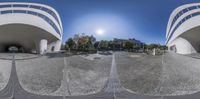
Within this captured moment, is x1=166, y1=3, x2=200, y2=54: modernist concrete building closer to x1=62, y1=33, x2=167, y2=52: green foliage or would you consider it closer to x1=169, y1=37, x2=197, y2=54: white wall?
x1=169, y1=37, x2=197, y2=54: white wall

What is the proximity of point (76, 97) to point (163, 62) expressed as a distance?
118 cm

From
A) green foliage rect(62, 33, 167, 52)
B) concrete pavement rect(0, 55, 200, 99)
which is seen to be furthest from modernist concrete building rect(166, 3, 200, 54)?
concrete pavement rect(0, 55, 200, 99)

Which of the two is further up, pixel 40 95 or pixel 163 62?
pixel 163 62

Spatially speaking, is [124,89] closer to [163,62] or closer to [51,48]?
[163,62]

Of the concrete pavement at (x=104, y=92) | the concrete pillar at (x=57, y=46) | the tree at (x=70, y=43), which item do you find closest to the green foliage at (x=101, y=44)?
the tree at (x=70, y=43)

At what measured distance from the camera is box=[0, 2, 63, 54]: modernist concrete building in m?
2.26

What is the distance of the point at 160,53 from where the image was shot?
1979 millimetres

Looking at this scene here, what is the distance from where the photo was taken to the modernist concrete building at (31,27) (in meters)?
2.26

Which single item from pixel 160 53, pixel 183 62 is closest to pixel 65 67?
pixel 160 53

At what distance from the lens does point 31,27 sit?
4156mm

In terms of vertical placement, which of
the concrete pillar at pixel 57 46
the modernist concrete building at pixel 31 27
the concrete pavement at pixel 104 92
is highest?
the modernist concrete building at pixel 31 27

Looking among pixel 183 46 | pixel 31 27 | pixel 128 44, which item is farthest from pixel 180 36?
pixel 31 27

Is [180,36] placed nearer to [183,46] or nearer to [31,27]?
[183,46]

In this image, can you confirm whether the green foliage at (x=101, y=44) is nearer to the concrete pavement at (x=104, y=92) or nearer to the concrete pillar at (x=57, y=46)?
the concrete pillar at (x=57, y=46)
